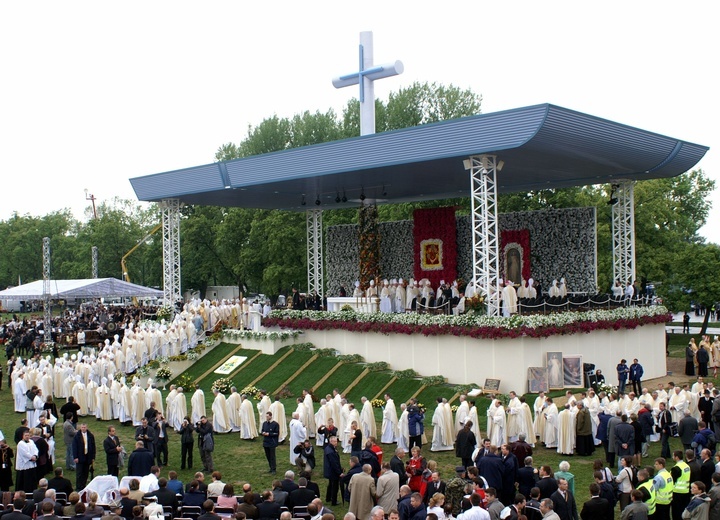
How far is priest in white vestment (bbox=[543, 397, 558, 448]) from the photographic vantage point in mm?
16277

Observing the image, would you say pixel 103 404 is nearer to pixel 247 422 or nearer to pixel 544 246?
pixel 247 422

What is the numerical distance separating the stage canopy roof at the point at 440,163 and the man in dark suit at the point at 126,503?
1310 cm

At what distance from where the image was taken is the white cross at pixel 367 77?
87.2 feet

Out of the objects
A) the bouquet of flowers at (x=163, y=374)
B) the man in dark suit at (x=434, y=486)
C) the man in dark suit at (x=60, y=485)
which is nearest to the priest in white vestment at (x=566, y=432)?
the man in dark suit at (x=434, y=486)

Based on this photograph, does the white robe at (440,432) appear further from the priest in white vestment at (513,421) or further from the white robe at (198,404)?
the white robe at (198,404)

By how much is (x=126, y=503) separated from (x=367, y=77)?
64.1 ft

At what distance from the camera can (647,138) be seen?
22656 mm

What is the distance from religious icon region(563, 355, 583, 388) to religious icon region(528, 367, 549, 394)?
0.90 m

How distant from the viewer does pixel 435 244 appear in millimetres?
32094

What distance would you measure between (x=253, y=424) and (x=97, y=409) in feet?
18.1

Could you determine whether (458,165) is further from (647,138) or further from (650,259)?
(650,259)

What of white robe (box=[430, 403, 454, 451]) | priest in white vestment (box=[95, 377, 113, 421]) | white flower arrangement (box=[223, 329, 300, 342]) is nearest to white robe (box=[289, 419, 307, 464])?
white robe (box=[430, 403, 454, 451])

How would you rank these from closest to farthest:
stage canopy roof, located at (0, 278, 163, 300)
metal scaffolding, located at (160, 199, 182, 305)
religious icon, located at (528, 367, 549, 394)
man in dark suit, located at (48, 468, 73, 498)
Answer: man in dark suit, located at (48, 468, 73, 498) < religious icon, located at (528, 367, 549, 394) < metal scaffolding, located at (160, 199, 182, 305) < stage canopy roof, located at (0, 278, 163, 300)

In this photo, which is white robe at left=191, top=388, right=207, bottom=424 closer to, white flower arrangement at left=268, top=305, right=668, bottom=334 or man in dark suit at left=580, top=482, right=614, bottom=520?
white flower arrangement at left=268, top=305, right=668, bottom=334
